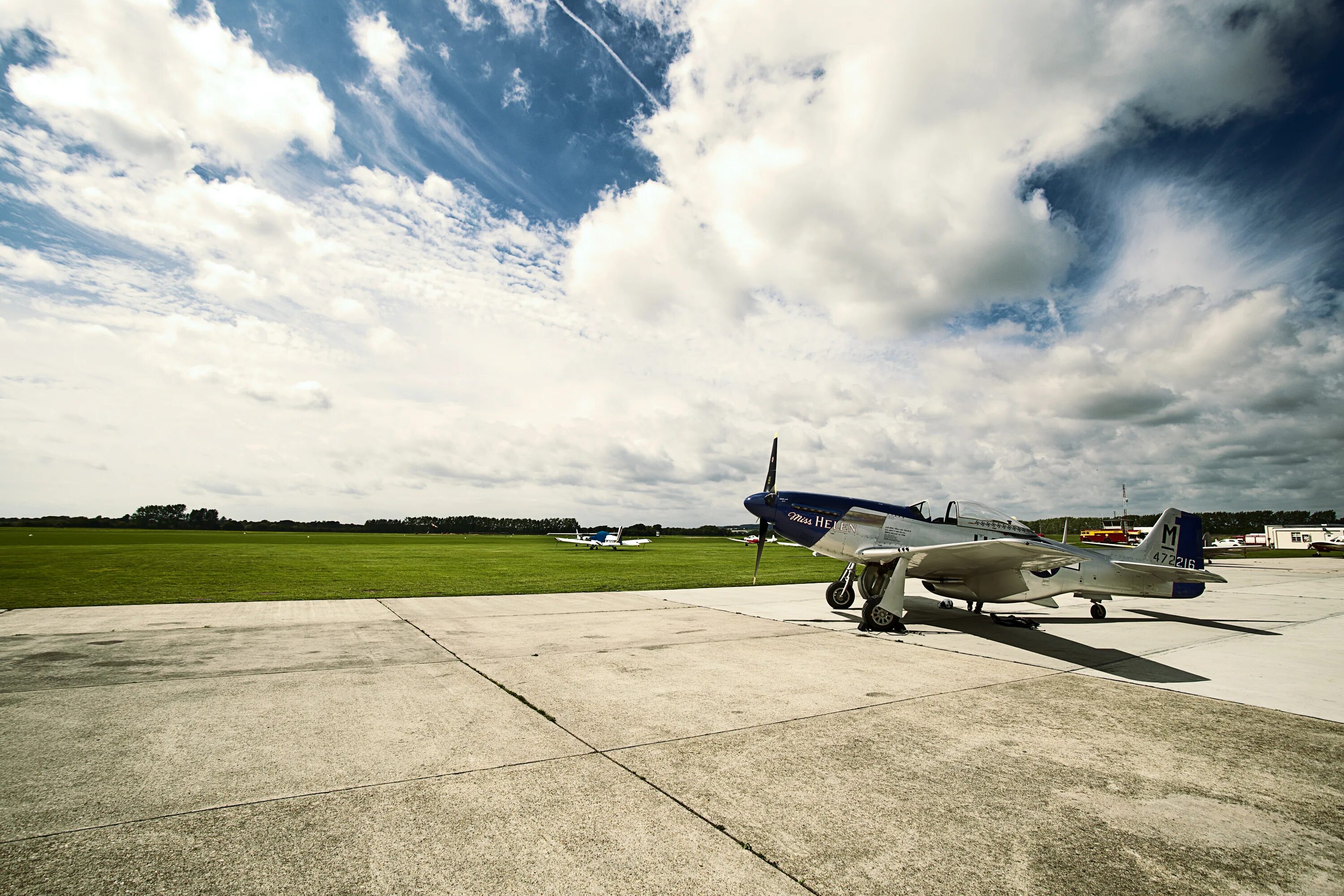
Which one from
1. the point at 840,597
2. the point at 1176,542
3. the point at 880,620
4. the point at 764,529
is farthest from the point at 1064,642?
the point at 764,529

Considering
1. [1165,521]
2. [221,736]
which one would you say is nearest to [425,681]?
[221,736]

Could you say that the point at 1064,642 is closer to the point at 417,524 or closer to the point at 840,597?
the point at 840,597

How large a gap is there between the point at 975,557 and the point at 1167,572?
16.6 ft

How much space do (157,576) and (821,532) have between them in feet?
70.1

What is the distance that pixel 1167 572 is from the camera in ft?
37.8

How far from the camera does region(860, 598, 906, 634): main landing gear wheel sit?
34.0 ft

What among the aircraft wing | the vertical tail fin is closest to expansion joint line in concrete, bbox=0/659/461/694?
the aircraft wing

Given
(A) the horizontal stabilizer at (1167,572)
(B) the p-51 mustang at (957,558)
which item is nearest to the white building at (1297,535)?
(B) the p-51 mustang at (957,558)

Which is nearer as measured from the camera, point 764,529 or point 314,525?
point 764,529

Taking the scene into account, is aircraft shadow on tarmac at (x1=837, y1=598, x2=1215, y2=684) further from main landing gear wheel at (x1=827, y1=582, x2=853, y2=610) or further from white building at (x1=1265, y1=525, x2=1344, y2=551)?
white building at (x1=1265, y1=525, x2=1344, y2=551)

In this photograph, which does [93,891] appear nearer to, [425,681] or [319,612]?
[425,681]

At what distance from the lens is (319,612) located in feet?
38.2

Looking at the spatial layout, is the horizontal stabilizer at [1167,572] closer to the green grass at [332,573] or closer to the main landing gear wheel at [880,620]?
the main landing gear wheel at [880,620]

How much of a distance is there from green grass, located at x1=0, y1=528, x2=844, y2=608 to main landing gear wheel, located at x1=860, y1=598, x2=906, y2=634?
8317 mm
